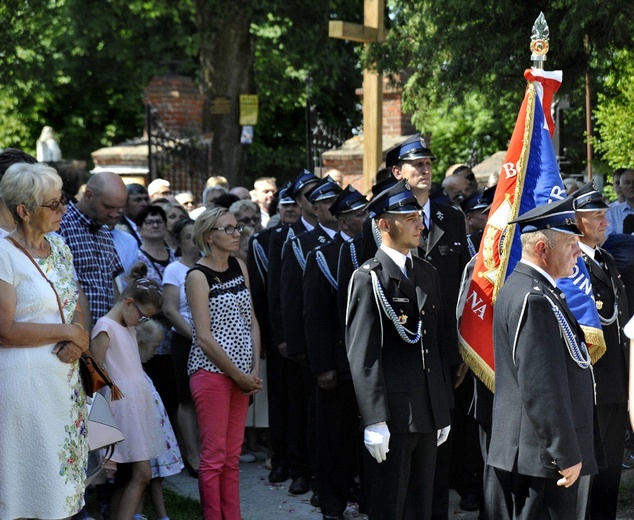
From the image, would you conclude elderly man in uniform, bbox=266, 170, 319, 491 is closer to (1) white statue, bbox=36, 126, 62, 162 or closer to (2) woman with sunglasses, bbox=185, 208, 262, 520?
(2) woman with sunglasses, bbox=185, 208, 262, 520

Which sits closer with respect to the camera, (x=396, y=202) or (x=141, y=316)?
(x=396, y=202)

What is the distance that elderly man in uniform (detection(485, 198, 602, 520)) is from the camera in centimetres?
476

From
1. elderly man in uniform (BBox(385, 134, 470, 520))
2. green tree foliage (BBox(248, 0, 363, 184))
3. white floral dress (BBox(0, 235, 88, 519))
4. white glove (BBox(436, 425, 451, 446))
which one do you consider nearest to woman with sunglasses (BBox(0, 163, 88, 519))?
white floral dress (BBox(0, 235, 88, 519))

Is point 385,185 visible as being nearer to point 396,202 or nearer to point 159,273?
point 396,202

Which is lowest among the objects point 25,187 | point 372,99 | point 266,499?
point 266,499

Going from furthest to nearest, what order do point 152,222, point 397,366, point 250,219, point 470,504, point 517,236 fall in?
1. point 250,219
2. point 152,222
3. point 470,504
4. point 517,236
5. point 397,366

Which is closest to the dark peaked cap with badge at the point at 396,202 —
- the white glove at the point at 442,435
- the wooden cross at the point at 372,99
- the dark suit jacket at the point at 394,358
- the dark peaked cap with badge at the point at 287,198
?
the dark suit jacket at the point at 394,358

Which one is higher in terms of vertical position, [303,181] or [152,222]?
[303,181]

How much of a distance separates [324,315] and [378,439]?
1702 millimetres

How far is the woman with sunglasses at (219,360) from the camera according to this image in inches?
254

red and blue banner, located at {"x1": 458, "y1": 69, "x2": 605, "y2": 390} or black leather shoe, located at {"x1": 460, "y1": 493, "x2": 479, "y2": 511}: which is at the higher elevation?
red and blue banner, located at {"x1": 458, "y1": 69, "x2": 605, "y2": 390}

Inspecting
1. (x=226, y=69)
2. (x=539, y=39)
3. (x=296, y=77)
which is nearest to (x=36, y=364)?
(x=539, y=39)

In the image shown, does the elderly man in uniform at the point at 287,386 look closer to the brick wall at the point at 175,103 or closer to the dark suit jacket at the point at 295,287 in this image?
the dark suit jacket at the point at 295,287

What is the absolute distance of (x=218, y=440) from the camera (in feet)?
21.1
